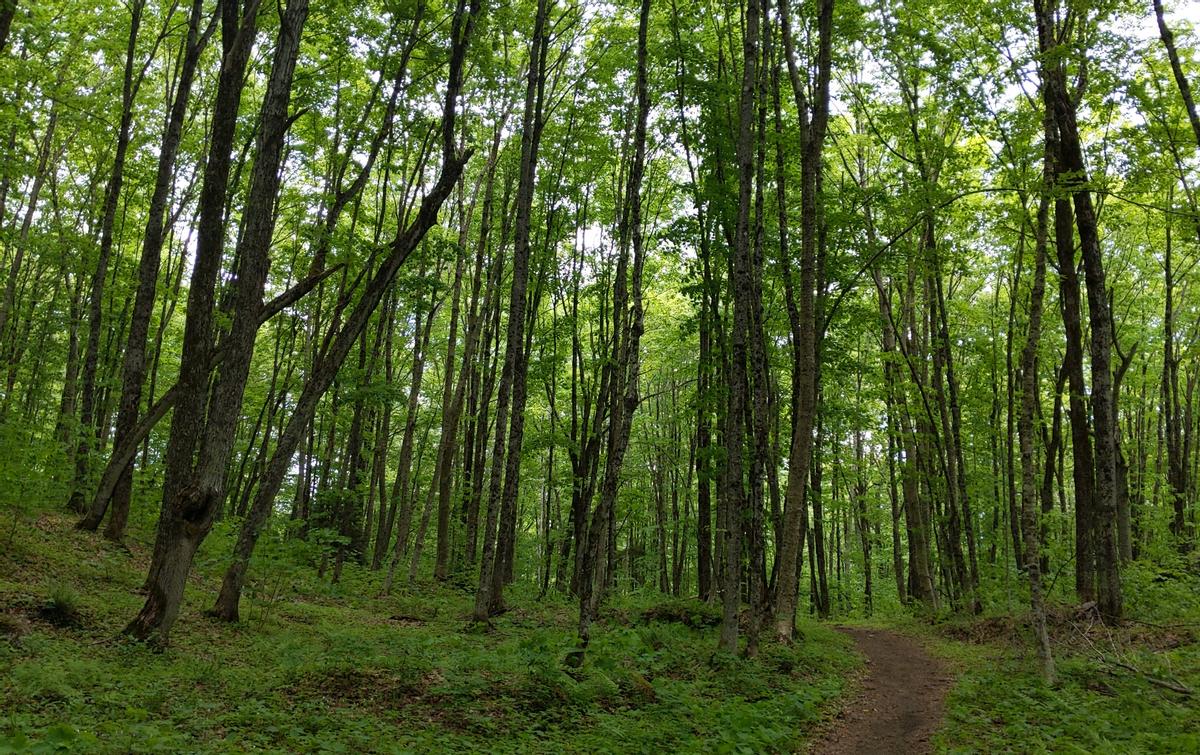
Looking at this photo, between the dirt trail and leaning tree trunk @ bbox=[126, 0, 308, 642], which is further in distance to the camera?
leaning tree trunk @ bbox=[126, 0, 308, 642]

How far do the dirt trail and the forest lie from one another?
84mm

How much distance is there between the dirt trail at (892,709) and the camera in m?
7.52

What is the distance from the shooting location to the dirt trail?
7.52m

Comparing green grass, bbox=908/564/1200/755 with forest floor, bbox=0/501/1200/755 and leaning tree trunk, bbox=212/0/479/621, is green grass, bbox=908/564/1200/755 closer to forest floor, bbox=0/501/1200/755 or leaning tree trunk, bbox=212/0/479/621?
forest floor, bbox=0/501/1200/755

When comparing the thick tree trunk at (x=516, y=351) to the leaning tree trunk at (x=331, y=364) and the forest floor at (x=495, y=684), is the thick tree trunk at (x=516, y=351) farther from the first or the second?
the leaning tree trunk at (x=331, y=364)

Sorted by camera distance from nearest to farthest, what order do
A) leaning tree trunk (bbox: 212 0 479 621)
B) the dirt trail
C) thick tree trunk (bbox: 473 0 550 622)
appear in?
the dirt trail < leaning tree trunk (bbox: 212 0 479 621) < thick tree trunk (bbox: 473 0 550 622)

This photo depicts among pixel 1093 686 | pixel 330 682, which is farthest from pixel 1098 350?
pixel 330 682

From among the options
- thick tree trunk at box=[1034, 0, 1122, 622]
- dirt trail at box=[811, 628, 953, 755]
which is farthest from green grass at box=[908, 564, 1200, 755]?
thick tree trunk at box=[1034, 0, 1122, 622]

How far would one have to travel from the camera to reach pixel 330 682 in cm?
736

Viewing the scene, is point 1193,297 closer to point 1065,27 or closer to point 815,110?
point 1065,27

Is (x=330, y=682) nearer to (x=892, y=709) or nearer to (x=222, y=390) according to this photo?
(x=222, y=390)

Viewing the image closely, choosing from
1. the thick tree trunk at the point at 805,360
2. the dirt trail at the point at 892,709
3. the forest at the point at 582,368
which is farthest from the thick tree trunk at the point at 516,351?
the dirt trail at the point at 892,709

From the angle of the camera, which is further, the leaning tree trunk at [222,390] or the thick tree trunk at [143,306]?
the thick tree trunk at [143,306]

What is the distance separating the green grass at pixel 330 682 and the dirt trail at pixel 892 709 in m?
0.38
